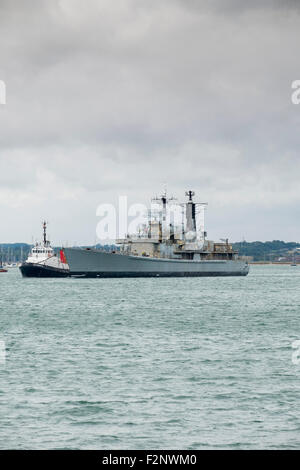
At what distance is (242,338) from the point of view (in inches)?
1284

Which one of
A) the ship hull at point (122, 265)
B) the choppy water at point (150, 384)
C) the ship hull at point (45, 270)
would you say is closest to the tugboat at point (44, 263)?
the ship hull at point (45, 270)

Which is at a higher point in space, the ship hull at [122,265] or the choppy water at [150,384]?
the ship hull at [122,265]

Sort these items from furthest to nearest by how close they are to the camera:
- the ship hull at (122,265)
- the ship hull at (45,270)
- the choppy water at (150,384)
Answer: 1. the ship hull at (45,270)
2. the ship hull at (122,265)
3. the choppy water at (150,384)

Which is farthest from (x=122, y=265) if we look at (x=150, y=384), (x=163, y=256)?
Answer: (x=150, y=384)

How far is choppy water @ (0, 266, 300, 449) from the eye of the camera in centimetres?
1582

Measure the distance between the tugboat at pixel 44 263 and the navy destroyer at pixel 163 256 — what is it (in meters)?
6.25

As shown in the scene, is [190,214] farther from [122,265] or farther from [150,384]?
[150,384]

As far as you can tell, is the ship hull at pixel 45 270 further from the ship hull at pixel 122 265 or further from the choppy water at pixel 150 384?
the choppy water at pixel 150 384

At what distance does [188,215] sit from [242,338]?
308 ft

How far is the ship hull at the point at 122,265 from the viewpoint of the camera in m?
108

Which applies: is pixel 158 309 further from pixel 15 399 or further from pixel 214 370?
pixel 15 399

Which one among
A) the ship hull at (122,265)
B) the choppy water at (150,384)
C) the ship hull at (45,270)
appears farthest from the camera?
the ship hull at (45,270)

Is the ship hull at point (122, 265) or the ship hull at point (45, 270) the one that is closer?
the ship hull at point (122, 265)
